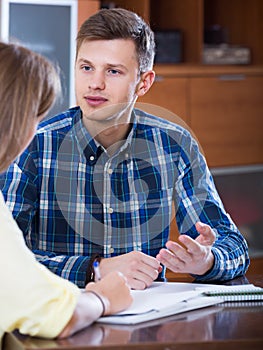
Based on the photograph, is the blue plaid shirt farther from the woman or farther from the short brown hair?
the woman

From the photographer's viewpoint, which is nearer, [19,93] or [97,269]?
[19,93]

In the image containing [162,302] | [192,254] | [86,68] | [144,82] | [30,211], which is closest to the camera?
[162,302]

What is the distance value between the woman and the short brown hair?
0.67m

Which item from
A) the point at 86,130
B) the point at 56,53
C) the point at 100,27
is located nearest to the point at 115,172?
the point at 86,130

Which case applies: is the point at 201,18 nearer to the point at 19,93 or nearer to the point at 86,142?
the point at 86,142

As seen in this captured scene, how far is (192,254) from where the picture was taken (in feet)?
6.10

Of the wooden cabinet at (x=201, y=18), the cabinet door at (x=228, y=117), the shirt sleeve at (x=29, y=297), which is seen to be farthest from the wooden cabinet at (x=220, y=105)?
the shirt sleeve at (x=29, y=297)

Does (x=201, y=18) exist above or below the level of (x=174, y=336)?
above

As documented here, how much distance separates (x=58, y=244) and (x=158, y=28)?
244 centimetres

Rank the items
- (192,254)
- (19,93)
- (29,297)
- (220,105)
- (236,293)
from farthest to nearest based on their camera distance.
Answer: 1. (220,105)
2. (192,254)
3. (236,293)
4. (19,93)
5. (29,297)

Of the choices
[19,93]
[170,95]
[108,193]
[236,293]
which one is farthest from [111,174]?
[170,95]

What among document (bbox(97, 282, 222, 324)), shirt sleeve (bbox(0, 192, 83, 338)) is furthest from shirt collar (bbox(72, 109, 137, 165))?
shirt sleeve (bbox(0, 192, 83, 338))

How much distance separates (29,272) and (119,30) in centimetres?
100

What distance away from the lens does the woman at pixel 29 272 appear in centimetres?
137
